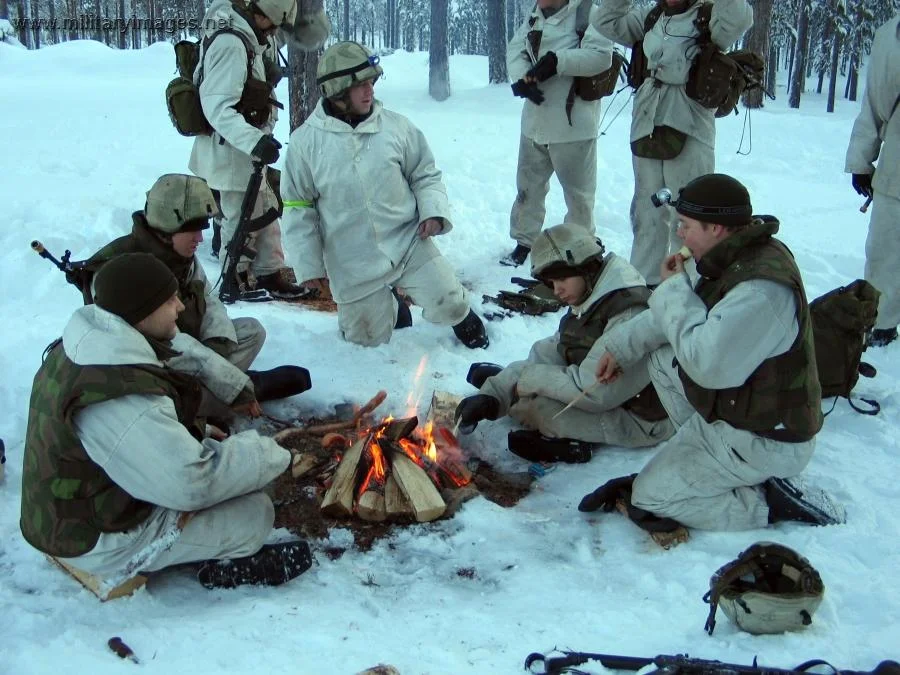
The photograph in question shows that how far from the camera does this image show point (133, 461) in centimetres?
294

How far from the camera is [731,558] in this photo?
11.5 feet

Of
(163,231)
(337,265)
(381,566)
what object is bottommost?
(381,566)

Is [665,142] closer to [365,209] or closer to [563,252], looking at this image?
[563,252]

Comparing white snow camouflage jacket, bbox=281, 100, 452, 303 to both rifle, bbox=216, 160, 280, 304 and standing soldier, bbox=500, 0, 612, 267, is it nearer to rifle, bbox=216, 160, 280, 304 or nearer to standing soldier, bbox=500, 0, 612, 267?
rifle, bbox=216, 160, 280, 304

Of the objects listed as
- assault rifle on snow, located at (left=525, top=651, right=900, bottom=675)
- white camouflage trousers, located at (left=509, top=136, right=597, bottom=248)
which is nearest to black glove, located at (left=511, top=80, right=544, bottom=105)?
white camouflage trousers, located at (left=509, top=136, right=597, bottom=248)

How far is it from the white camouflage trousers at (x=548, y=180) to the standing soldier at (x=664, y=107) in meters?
0.64

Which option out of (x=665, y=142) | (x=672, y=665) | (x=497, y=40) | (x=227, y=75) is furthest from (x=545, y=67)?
(x=497, y=40)

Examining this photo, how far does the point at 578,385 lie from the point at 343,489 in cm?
143

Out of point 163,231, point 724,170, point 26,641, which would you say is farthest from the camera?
point 724,170

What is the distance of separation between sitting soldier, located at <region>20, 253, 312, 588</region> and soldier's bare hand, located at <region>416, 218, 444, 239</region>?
2.45 meters

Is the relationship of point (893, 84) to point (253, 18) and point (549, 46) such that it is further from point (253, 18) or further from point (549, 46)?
point (253, 18)

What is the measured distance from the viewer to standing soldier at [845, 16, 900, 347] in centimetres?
544

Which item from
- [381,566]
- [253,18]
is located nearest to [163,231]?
[381,566]

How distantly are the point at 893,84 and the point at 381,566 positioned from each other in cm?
475
